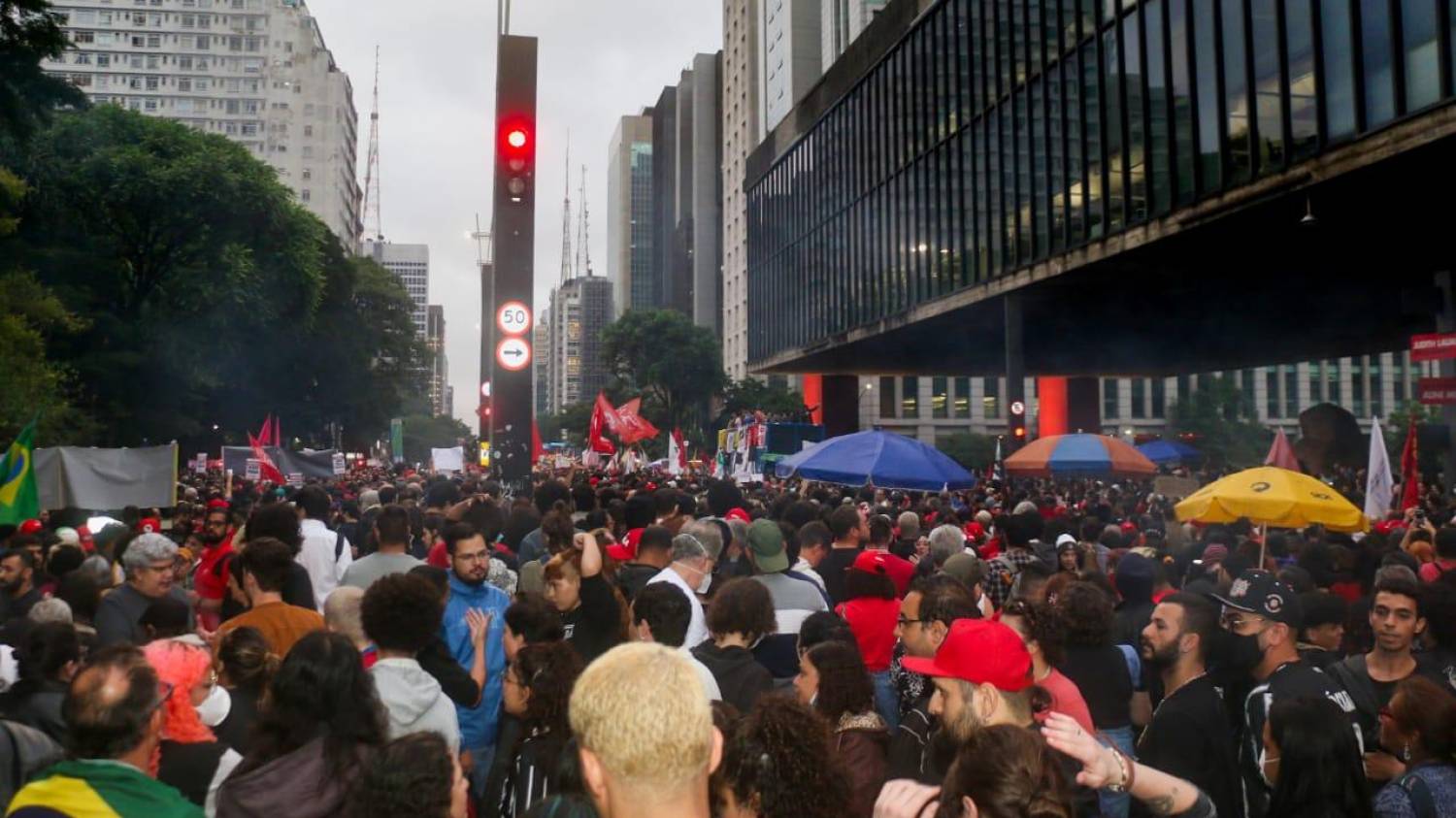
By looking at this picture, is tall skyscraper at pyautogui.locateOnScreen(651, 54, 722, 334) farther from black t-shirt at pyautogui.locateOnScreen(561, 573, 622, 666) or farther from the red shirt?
black t-shirt at pyautogui.locateOnScreen(561, 573, 622, 666)

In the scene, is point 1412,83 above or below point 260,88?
below

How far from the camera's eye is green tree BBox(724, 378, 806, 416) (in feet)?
216

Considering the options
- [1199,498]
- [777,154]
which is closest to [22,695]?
[1199,498]

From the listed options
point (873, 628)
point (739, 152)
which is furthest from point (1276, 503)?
point (739, 152)

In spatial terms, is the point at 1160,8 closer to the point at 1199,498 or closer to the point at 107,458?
the point at 1199,498

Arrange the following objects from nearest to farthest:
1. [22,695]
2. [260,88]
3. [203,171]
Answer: [22,695] → [203,171] → [260,88]

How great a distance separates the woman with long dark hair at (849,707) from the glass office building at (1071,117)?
62.3ft

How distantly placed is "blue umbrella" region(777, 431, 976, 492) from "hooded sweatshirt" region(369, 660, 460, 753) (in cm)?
945

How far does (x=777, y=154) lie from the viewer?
195 ft

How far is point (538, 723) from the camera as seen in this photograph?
4043 millimetres

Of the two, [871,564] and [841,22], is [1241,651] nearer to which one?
[871,564]

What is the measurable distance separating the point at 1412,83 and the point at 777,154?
43190mm

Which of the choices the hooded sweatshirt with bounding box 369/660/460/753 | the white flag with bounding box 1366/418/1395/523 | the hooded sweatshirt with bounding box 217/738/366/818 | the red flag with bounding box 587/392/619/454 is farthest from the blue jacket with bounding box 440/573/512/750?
the red flag with bounding box 587/392/619/454

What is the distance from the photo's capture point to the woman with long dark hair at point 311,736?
3.37 metres
